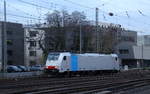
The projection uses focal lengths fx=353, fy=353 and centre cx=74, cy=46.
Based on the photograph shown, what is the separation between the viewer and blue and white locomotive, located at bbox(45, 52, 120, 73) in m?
42.6

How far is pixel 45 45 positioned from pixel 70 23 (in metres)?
6.84

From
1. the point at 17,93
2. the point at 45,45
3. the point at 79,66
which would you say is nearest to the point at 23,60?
the point at 45,45

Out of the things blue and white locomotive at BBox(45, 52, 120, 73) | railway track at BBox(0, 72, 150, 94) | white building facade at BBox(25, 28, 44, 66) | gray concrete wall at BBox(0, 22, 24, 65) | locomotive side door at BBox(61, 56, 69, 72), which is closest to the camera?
railway track at BBox(0, 72, 150, 94)

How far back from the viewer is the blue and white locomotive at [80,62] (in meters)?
42.6

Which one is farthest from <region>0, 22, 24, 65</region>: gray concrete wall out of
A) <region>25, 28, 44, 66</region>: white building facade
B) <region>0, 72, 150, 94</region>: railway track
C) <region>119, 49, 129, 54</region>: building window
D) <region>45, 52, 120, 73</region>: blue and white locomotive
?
<region>0, 72, 150, 94</region>: railway track

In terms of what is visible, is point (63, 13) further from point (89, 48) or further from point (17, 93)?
point (17, 93)

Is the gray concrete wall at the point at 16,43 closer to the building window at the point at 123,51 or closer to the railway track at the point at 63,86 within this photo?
the building window at the point at 123,51

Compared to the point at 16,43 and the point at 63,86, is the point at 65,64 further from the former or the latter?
the point at 16,43

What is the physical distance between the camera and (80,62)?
45875 millimetres

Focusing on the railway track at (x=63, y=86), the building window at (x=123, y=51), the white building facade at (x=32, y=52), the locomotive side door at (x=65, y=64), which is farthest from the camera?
the building window at (x=123, y=51)

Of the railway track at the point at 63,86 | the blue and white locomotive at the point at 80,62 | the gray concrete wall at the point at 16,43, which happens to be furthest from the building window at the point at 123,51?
the railway track at the point at 63,86

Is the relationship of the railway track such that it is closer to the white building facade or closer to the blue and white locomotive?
the blue and white locomotive

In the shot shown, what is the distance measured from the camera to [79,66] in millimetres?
45844

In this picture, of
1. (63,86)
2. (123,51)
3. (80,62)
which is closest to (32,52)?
(123,51)
